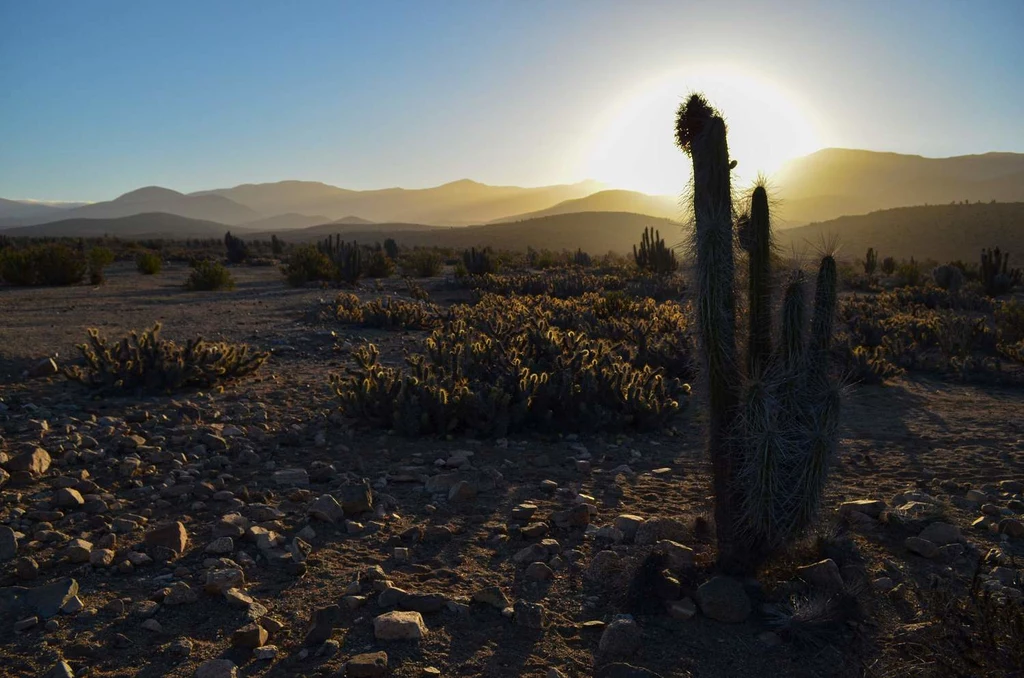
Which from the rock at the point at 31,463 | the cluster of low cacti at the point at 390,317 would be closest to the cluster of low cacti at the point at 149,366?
the rock at the point at 31,463

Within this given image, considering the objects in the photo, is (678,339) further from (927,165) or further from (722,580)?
(927,165)

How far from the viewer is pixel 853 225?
199 feet

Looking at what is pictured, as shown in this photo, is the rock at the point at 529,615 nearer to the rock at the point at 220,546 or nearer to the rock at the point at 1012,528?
the rock at the point at 220,546

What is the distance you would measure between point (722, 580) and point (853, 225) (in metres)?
64.8

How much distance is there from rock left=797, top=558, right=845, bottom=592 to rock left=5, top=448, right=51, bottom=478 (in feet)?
15.7

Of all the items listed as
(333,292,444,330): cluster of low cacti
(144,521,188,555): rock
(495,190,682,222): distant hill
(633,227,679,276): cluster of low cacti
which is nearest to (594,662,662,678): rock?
(144,521,188,555): rock

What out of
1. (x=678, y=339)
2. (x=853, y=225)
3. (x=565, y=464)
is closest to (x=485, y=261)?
(x=678, y=339)

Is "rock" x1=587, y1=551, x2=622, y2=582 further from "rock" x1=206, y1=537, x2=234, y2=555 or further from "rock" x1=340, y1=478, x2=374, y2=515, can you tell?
"rock" x1=206, y1=537, x2=234, y2=555

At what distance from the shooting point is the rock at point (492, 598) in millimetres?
3406

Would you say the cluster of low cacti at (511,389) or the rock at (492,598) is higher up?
the cluster of low cacti at (511,389)

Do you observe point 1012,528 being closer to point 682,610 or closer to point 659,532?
point 659,532

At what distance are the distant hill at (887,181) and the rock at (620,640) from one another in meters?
118

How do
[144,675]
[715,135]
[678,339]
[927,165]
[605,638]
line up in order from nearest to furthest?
[144,675], [605,638], [715,135], [678,339], [927,165]

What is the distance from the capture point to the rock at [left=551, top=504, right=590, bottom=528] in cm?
433
